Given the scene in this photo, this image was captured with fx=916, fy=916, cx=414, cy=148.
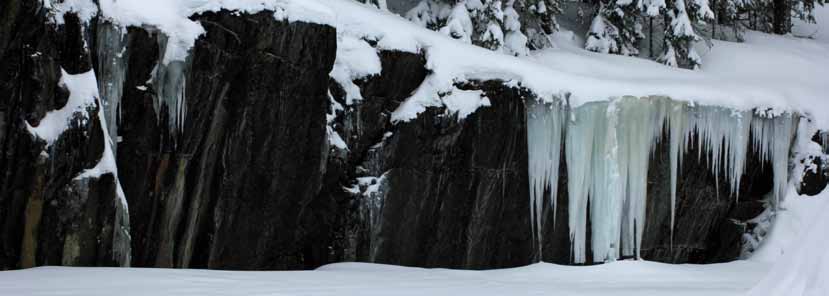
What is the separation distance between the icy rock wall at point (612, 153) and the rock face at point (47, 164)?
5.16 meters

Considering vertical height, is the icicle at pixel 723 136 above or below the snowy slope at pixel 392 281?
above

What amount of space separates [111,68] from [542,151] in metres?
5.19

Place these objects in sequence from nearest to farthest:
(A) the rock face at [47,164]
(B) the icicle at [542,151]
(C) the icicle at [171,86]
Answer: (A) the rock face at [47,164], (C) the icicle at [171,86], (B) the icicle at [542,151]

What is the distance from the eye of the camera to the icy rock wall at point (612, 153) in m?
11.1

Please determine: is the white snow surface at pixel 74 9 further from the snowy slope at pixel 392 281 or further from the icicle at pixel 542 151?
the icicle at pixel 542 151

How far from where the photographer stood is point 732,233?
1267 centimetres

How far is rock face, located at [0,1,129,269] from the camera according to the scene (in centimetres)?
744

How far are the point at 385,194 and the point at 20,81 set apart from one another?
165 inches

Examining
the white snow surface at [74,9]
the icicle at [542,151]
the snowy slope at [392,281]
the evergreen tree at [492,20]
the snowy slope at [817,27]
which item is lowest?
the snowy slope at [392,281]

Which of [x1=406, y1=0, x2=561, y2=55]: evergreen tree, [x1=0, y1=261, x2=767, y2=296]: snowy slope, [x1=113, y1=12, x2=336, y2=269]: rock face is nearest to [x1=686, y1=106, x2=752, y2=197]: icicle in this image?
[x1=0, y1=261, x2=767, y2=296]: snowy slope

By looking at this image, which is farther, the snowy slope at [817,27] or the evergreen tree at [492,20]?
the snowy slope at [817,27]

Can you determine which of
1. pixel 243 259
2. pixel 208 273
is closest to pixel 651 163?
pixel 243 259

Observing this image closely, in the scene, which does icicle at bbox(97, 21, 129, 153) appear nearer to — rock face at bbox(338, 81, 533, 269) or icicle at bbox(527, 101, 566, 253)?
rock face at bbox(338, 81, 533, 269)

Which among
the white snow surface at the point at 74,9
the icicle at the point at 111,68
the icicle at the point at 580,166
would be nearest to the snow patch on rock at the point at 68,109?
the icicle at the point at 111,68
